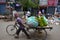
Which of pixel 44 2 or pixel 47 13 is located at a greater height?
pixel 44 2

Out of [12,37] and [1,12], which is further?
[1,12]

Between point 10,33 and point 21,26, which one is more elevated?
point 21,26

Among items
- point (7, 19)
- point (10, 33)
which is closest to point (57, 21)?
point (7, 19)

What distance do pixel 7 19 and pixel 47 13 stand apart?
4.21 metres

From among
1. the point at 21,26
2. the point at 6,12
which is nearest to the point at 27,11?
the point at 6,12

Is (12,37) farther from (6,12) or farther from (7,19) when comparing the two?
(6,12)

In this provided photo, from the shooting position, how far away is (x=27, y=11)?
15.6 meters

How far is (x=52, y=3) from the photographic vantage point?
16391 mm

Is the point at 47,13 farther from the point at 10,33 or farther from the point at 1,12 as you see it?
the point at 10,33

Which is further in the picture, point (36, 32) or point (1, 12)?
point (1, 12)

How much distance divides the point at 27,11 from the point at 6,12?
2.01m

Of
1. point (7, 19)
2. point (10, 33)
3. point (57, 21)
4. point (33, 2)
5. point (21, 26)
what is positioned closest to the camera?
point (21, 26)

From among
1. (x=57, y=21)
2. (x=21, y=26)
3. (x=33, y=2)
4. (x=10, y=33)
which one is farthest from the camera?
(x=33, y=2)

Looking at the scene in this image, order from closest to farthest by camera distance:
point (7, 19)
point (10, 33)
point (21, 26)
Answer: point (21, 26), point (10, 33), point (7, 19)
